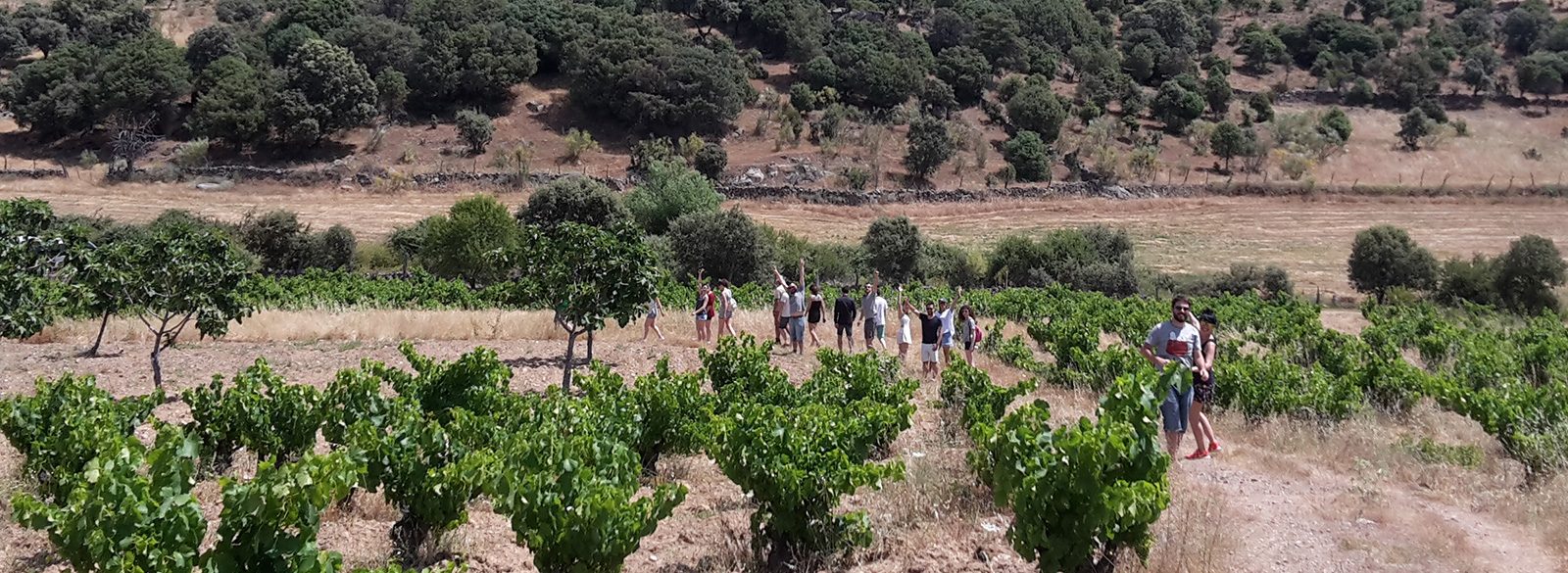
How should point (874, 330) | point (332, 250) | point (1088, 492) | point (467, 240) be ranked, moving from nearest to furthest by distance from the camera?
point (1088, 492)
point (874, 330)
point (467, 240)
point (332, 250)

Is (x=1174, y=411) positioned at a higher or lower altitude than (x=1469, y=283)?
higher

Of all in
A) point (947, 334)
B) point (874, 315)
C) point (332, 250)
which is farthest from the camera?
point (332, 250)

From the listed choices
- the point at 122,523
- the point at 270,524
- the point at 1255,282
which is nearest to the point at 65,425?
the point at 122,523

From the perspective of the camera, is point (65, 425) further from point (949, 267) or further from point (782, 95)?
point (782, 95)

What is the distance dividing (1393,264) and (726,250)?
89.2 feet

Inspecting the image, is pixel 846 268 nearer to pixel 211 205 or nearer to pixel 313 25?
pixel 211 205

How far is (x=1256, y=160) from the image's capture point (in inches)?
2670

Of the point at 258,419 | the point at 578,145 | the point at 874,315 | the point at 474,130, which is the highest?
the point at 474,130

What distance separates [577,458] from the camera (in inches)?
248

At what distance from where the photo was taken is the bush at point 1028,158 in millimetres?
62594

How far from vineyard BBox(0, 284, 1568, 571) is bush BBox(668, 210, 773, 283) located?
2297cm

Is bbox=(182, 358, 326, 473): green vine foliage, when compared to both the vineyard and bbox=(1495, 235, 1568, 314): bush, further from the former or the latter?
bbox=(1495, 235, 1568, 314): bush

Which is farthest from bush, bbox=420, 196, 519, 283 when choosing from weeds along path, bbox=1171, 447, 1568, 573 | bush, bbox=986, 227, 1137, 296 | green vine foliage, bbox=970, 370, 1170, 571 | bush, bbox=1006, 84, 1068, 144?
bush, bbox=1006, 84, 1068, 144

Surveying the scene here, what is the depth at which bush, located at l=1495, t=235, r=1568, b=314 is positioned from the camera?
125ft
